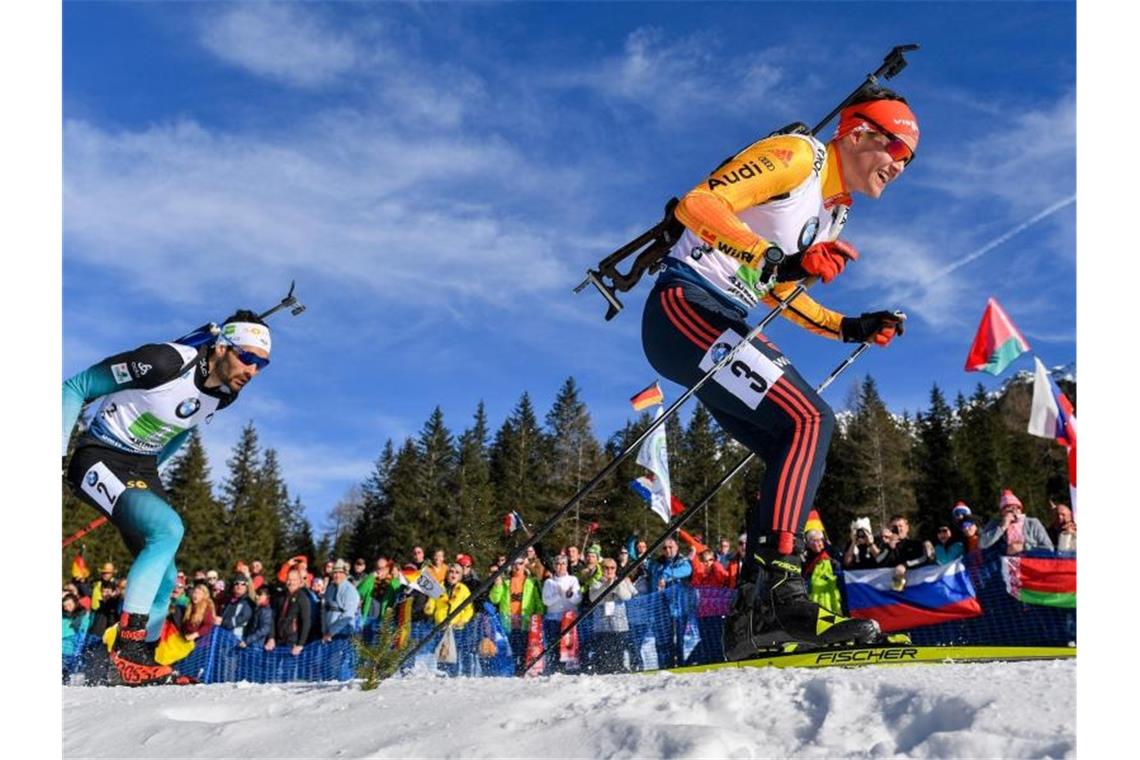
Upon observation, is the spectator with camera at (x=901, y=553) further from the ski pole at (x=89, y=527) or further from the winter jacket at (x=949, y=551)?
the ski pole at (x=89, y=527)

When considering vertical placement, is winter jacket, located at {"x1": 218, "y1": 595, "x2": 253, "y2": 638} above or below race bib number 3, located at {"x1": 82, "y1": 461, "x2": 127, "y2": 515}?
below

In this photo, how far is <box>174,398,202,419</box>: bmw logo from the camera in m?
6.26

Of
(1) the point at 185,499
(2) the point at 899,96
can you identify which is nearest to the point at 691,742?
(2) the point at 899,96

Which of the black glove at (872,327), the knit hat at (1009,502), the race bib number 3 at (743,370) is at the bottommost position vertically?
the knit hat at (1009,502)

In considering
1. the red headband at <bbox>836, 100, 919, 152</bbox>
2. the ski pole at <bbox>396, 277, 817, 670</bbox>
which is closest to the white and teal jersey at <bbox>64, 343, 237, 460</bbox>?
Answer: the ski pole at <bbox>396, 277, 817, 670</bbox>

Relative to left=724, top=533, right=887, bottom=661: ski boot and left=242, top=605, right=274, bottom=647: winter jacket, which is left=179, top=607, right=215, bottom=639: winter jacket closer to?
left=242, top=605, right=274, bottom=647: winter jacket

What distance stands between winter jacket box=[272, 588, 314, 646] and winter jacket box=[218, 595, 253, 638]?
2.61ft

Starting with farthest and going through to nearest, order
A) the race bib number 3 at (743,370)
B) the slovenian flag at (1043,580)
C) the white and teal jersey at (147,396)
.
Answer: the slovenian flag at (1043,580) → the white and teal jersey at (147,396) → the race bib number 3 at (743,370)

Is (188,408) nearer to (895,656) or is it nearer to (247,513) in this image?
(895,656)

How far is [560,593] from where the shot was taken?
12.0 metres

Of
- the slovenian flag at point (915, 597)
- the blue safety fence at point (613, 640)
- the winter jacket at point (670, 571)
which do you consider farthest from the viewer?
the winter jacket at point (670, 571)

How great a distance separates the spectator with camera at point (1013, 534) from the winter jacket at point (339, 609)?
796cm

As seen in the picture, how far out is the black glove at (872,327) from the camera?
4453mm

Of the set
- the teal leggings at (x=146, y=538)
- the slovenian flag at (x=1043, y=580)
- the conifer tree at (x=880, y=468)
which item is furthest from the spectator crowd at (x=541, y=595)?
the conifer tree at (x=880, y=468)
